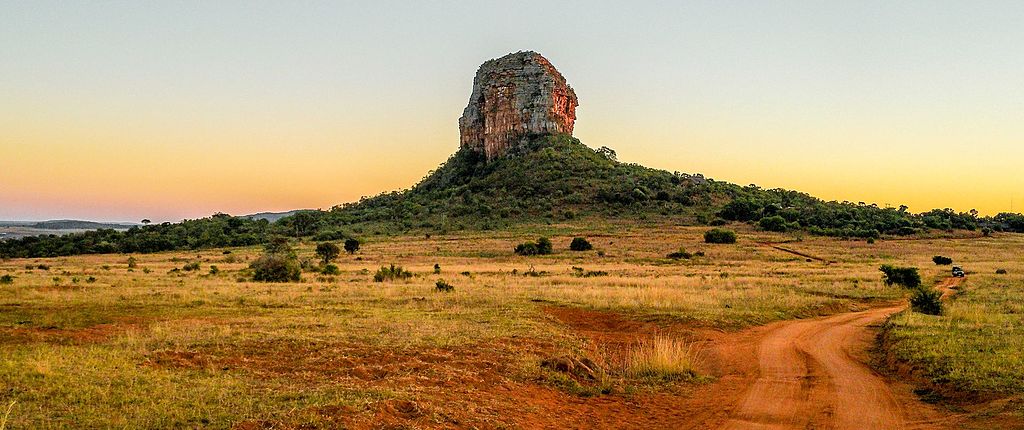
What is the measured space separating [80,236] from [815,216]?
303ft

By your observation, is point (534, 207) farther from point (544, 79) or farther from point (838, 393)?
point (838, 393)

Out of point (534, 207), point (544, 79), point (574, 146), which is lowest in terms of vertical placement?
point (534, 207)

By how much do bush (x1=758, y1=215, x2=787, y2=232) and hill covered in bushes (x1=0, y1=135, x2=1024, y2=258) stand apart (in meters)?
0.14

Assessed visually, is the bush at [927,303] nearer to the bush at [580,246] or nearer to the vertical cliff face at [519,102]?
the bush at [580,246]

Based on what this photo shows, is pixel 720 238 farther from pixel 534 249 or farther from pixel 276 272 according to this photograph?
pixel 276 272

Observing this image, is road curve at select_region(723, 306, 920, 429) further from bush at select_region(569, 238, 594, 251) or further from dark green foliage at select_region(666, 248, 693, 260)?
bush at select_region(569, 238, 594, 251)

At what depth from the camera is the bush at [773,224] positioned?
74812 millimetres

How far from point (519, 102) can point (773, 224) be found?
163 feet

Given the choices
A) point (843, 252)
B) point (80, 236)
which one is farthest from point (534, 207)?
point (80, 236)

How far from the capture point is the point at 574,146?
108188 mm

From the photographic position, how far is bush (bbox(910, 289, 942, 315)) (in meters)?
19.2

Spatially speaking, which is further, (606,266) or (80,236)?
(80,236)

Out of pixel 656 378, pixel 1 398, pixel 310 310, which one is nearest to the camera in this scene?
pixel 1 398

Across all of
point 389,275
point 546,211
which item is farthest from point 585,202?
point 389,275
